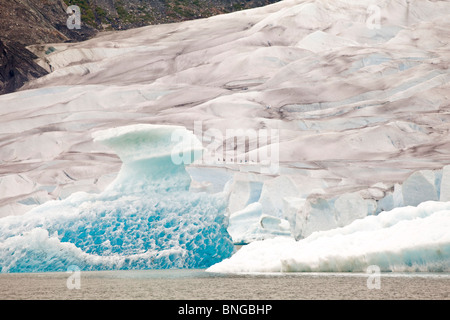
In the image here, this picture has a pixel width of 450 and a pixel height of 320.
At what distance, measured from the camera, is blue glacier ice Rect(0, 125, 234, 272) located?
1290 centimetres

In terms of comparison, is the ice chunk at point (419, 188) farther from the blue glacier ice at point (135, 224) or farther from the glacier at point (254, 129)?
the blue glacier ice at point (135, 224)

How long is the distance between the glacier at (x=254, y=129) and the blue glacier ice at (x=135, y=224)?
38 millimetres

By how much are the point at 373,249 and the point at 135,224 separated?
194 inches

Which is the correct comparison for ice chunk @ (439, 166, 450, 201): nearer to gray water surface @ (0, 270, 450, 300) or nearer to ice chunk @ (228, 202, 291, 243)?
gray water surface @ (0, 270, 450, 300)

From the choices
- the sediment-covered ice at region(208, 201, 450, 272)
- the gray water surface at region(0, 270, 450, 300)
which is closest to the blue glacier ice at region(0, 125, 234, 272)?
the sediment-covered ice at region(208, 201, 450, 272)

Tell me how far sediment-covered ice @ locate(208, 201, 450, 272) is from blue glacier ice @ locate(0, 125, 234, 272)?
131 cm

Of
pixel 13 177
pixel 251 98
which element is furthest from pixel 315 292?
Answer: pixel 251 98

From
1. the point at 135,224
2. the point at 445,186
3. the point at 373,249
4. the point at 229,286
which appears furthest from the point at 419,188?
the point at 135,224

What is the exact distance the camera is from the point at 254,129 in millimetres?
28250

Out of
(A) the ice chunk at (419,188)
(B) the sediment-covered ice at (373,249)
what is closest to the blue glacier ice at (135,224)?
(B) the sediment-covered ice at (373,249)

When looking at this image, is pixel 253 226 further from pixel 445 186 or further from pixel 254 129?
pixel 254 129

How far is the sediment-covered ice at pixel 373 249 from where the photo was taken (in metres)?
A: 10.1

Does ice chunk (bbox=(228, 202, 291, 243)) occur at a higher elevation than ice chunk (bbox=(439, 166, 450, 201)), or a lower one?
lower

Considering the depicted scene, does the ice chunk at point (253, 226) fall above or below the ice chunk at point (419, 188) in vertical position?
below
